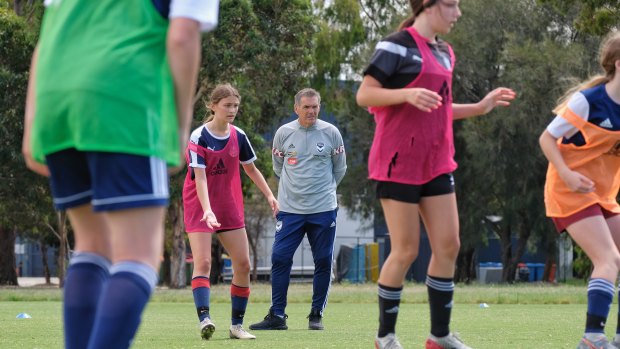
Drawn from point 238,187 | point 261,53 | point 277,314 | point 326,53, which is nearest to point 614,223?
point 238,187

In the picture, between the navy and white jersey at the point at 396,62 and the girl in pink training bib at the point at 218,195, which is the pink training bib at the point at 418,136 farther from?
the girl in pink training bib at the point at 218,195

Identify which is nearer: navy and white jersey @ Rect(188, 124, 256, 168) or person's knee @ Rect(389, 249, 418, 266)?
person's knee @ Rect(389, 249, 418, 266)

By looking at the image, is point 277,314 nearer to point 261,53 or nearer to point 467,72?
point 261,53

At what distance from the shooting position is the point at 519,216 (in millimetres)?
44562

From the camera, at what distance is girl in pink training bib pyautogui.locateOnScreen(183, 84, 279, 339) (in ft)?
33.5

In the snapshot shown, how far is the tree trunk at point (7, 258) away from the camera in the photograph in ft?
163

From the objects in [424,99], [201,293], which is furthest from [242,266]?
[424,99]

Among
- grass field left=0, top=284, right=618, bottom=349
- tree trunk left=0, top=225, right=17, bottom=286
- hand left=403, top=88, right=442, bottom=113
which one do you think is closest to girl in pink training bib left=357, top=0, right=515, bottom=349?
hand left=403, top=88, right=442, bottom=113

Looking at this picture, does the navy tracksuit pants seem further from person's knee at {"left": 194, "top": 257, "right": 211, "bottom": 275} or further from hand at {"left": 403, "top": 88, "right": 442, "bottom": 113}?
hand at {"left": 403, "top": 88, "right": 442, "bottom": 113}

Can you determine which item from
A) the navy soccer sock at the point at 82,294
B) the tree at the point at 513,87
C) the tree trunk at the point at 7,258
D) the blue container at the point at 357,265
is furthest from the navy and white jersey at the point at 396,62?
the blue container at the point at 357,265

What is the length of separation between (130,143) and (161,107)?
0.58 feet

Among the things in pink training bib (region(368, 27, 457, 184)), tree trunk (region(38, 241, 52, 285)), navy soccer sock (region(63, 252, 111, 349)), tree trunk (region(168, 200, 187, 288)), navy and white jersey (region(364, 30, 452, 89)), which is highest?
navy and white jersey (region(364, 30, 452, 89))

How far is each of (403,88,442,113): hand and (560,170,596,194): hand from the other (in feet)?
5.28

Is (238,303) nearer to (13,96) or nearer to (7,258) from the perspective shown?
(13,96)
